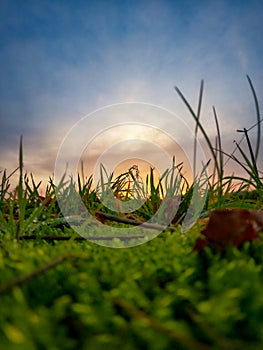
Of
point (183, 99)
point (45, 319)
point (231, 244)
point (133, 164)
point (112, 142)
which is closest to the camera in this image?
point (45, 319)

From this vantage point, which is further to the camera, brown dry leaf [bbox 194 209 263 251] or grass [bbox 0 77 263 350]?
brown dry leaf [bbox 194 209 263 251]

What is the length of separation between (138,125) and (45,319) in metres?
1.98

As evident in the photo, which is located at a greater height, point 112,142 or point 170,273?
point 112,142

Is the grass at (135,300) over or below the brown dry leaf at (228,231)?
below

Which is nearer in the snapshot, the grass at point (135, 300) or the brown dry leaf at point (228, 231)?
the grass at point (135, 300)

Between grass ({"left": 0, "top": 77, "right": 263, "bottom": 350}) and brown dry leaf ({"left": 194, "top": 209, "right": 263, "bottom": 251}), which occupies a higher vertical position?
brown dry leaf ({"left": 194, "top": 209, "right": 263, "bottom": 251})

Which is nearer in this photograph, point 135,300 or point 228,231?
point 135,300

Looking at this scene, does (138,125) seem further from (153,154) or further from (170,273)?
(170,273)

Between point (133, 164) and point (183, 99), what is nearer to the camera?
point (183, 99)

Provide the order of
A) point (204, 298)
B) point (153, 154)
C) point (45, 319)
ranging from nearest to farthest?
1. point (45, 319)
2. point (204, 298)
3. point (153, 154)

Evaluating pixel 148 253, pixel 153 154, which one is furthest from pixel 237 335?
pixel 153 154

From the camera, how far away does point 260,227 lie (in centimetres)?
139

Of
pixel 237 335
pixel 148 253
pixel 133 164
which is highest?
pixel 133 164

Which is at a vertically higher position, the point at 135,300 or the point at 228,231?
the point at 228,231
